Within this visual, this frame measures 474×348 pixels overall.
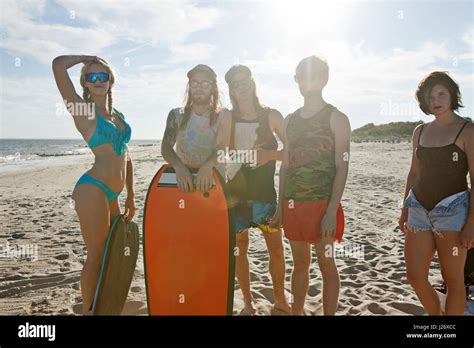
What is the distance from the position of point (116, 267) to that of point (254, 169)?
1.30 m

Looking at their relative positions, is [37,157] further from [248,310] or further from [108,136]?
[248,310]

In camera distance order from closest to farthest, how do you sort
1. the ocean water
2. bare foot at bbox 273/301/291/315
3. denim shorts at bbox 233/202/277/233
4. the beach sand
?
denim shorts at bbox 233/202/277/233, bare foot at bbox 273/301/291/315, the beach sand, the ocean water

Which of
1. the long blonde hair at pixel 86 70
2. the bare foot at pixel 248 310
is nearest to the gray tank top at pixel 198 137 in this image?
the long blonde hair at pixel 86 70

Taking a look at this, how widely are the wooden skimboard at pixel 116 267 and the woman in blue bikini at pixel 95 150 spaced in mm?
54

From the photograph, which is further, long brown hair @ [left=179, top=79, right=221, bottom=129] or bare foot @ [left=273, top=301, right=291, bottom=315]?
bare foot @ [left=273, top=301, right=291, bottom=315]

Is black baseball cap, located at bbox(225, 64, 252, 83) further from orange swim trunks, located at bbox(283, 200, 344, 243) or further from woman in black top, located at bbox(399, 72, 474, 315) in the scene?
woman in black top, located at bbox(399, 72, 474, 315)

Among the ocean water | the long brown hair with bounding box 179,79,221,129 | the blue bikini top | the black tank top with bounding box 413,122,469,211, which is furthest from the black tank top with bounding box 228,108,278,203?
the ocean water

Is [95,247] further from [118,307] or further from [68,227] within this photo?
[68,227]

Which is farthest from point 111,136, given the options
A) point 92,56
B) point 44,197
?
point 44,197

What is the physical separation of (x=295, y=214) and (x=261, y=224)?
1.22 ft

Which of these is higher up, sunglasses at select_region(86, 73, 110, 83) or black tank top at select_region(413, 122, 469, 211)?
sunglasses at select_region(86, 73, 110, 83)

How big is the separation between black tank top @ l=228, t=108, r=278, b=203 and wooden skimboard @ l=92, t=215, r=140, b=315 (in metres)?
0.89

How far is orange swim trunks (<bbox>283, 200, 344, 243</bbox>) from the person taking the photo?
8.64 ft

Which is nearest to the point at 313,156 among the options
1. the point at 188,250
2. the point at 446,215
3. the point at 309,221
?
the point at 309,221
